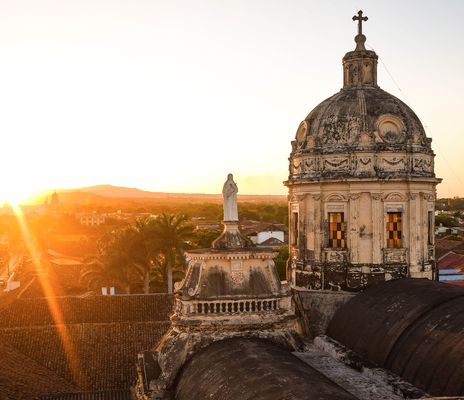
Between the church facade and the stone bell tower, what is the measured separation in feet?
13.7

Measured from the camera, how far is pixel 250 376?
11.5 metres

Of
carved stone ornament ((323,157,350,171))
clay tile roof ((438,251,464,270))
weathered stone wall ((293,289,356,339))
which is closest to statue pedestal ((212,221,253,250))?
weathered stone wall ((293,289,356,339))

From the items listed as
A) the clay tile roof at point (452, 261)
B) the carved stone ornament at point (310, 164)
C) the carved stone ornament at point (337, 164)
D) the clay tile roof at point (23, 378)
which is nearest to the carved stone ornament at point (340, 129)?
the carved stone ornament at point (337, 164)

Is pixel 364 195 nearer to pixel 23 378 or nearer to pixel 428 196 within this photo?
pixel 428 196

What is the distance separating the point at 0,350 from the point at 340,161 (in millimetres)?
16063

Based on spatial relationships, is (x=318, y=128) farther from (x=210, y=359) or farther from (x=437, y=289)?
(x=210, y=359)

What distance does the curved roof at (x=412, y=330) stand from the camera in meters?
12.4

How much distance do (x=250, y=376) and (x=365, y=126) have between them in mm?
11017

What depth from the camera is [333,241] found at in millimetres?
20250

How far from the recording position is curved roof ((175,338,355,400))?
10.4 meters

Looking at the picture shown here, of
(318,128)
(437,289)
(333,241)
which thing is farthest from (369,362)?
(318,128)

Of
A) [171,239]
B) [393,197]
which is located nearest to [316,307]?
[393,197]

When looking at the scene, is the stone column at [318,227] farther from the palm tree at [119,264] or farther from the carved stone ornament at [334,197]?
the palm tree at [119,264]

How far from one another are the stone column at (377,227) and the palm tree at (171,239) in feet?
72.5
